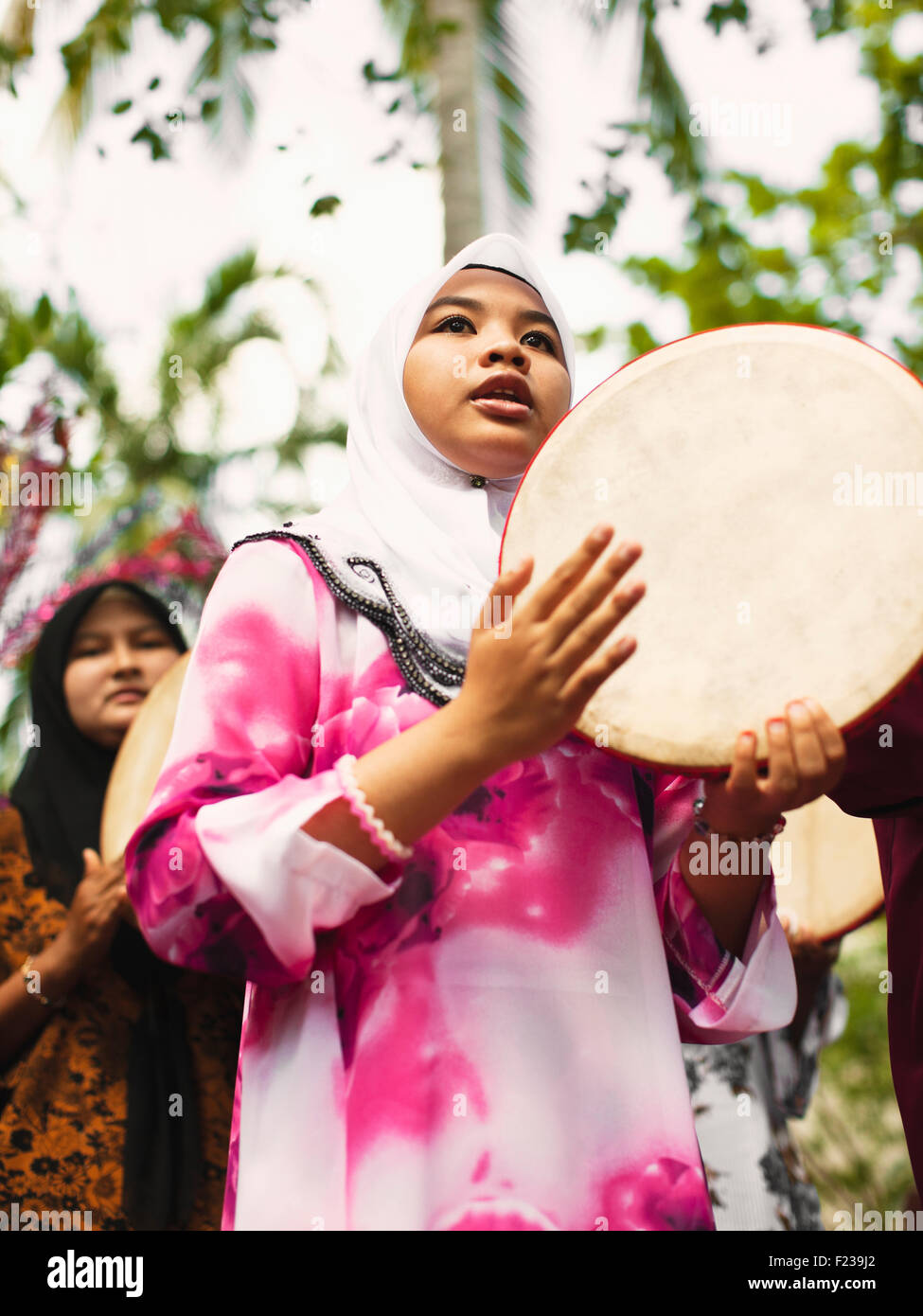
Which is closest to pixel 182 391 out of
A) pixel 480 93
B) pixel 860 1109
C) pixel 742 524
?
pixel 480 93

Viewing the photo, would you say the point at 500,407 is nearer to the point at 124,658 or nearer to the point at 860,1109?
the point at 124,658

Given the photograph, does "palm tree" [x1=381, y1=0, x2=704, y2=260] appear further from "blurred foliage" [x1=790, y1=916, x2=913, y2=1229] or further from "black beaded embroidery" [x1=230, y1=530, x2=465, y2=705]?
"blurred foliage" [x1=790, y1=916, x2=913, y2=1229]

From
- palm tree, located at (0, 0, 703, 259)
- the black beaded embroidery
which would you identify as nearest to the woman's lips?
the black beaded embroidery

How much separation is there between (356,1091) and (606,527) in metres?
0.70

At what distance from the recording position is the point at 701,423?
1.50 meters

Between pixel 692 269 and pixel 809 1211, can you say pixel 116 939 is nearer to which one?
pixel 809 1211

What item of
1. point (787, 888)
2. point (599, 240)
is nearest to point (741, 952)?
point (787, 888)

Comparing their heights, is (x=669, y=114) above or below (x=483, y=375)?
above

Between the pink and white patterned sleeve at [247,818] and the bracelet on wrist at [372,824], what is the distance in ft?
0.07

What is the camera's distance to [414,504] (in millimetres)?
1734

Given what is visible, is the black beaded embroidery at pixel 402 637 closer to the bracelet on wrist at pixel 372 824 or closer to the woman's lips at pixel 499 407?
the bracelet on wrist at pixel 372 824

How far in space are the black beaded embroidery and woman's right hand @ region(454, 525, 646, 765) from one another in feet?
0.66

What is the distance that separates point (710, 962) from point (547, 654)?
563 millimetres

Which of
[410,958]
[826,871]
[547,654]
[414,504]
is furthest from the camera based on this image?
[826,871]
